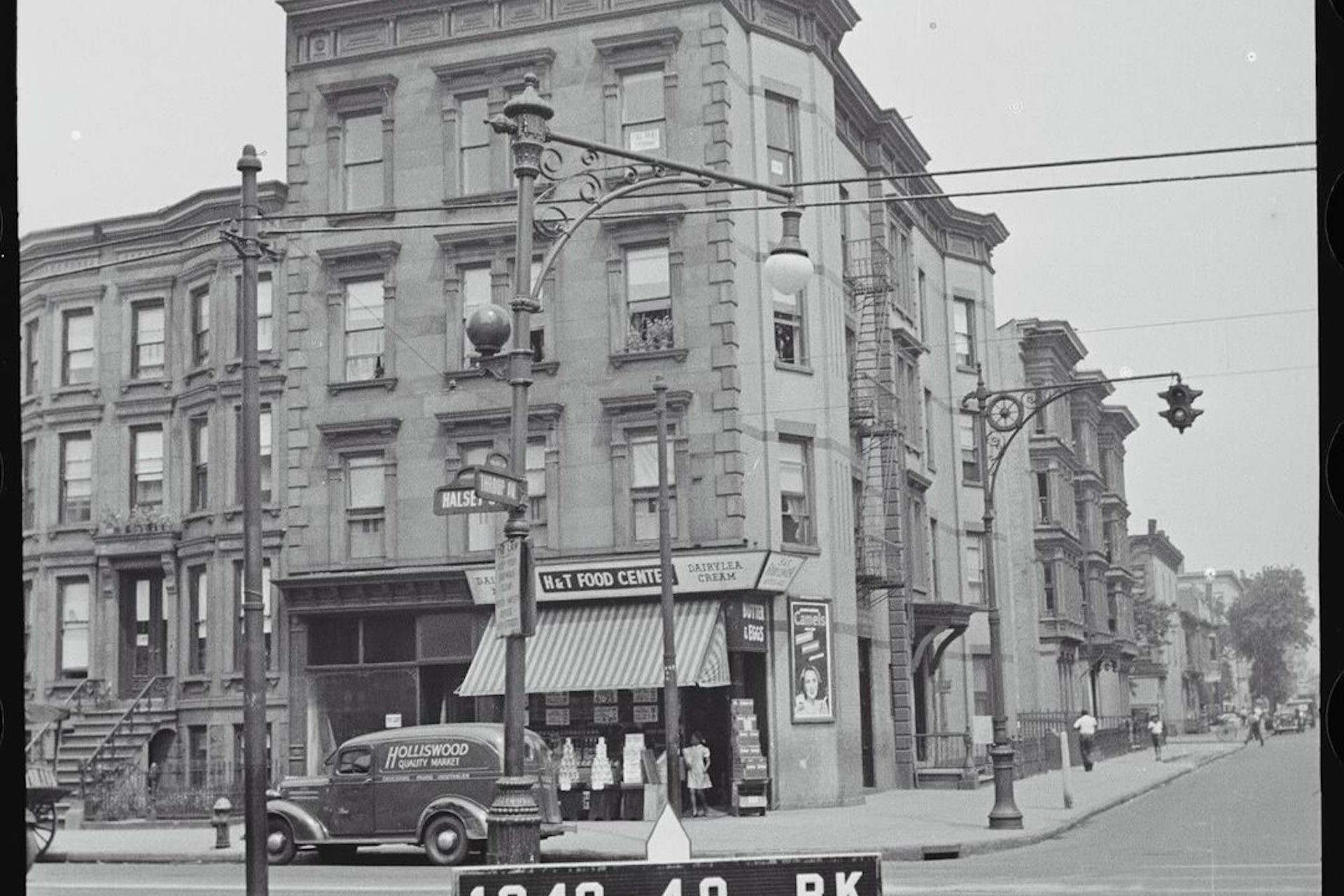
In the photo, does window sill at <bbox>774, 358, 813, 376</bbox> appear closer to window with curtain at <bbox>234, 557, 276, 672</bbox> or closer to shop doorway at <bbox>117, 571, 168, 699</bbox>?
window with curtain at <bbox>234, 557, 276, 672</bbox>

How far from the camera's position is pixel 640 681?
9.77m

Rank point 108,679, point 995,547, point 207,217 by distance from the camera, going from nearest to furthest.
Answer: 1. point 108,679
2. point 207,217
3. point 995,547

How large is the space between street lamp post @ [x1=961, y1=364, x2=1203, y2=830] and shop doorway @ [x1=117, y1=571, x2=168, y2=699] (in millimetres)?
4714

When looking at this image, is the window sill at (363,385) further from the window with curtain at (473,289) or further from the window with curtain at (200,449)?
the window with curtain at (200,449)

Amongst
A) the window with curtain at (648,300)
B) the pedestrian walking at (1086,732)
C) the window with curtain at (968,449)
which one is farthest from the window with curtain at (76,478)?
the pedestrian walking at (1086,732)

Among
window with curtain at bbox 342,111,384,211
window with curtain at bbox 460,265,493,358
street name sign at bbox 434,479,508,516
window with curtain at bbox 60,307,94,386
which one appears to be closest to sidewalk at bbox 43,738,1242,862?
street name sign at bbox 434,479,508,516

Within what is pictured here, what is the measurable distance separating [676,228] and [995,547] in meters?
6.15

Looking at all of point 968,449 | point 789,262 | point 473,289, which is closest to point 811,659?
point 789,262

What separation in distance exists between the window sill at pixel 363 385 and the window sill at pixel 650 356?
1.47 m

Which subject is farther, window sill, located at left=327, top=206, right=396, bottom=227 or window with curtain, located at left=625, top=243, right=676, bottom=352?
window with curtain, located at left=625, top=243, right=676, bottom=352

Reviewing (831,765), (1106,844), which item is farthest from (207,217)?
(1106,844)

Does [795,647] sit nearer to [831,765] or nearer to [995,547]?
[831,765]

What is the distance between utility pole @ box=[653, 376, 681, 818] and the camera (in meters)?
9.05

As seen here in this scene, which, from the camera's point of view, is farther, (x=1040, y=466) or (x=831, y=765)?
(x=1040, y=466)
